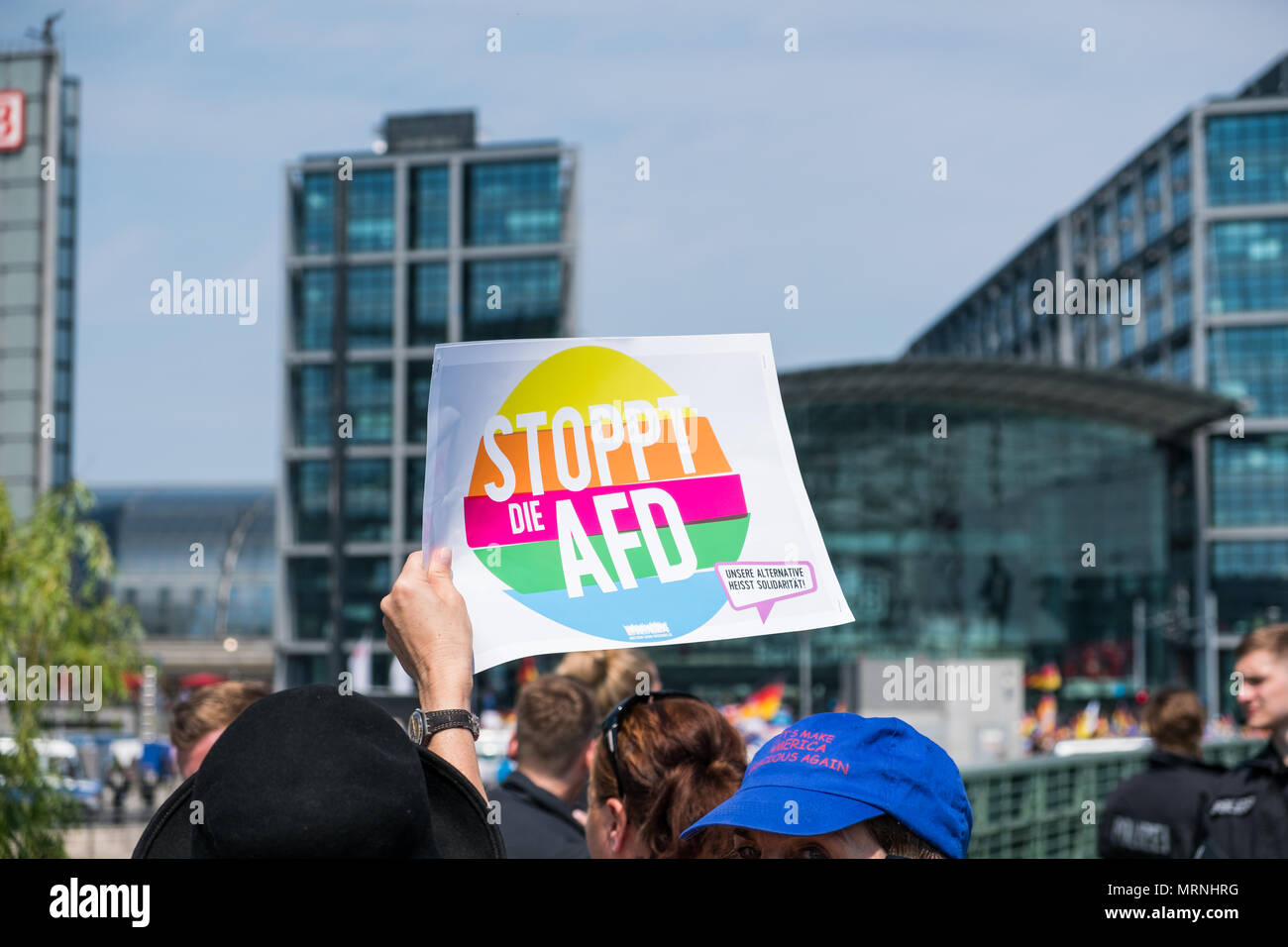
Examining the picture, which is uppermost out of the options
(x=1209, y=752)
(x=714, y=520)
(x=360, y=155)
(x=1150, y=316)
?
(x=360, y=155)

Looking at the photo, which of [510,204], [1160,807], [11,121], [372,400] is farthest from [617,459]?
[11,121]

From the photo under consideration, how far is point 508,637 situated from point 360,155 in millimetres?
63211

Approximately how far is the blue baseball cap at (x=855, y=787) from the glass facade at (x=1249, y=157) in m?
62.6

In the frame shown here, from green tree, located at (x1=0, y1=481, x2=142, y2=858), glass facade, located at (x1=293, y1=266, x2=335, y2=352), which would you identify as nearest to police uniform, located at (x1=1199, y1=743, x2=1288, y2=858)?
green tree, located at (x1=0, y1=481, x2=142, y2=858)

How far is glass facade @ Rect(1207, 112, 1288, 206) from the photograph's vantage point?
58500mm

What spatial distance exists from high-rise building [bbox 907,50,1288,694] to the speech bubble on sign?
5506 cm

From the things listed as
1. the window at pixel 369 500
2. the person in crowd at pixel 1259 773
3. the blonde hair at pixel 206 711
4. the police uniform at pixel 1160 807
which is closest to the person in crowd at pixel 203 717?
the blonde hair at pixel 206 711

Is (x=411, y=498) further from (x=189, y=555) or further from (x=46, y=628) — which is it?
(x=46, y=628)

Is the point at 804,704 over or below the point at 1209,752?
below

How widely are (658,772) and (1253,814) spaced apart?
191 centimetres

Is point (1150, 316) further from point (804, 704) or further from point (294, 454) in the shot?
point (294, 454)

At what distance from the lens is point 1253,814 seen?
3533mm
